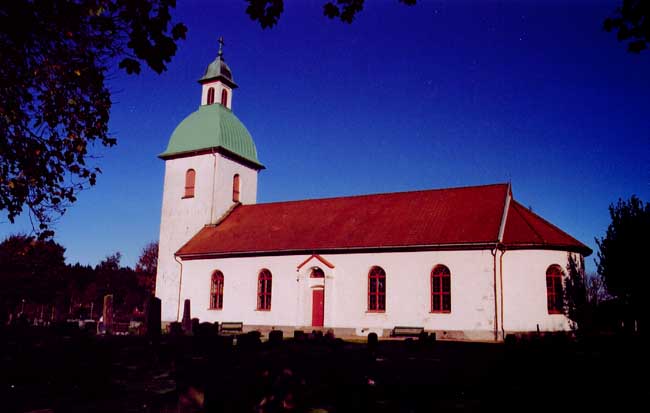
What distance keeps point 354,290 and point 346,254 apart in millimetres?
1964

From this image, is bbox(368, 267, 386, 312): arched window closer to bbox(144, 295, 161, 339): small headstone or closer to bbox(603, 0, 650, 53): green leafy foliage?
bbox(144, 295, 161, 339): small headstone

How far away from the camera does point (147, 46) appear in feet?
19.0

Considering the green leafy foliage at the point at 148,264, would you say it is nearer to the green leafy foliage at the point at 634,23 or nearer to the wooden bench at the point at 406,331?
the wooden bench at the point at 406,331

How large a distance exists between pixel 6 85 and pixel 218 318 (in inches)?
968

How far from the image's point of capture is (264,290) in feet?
98.2

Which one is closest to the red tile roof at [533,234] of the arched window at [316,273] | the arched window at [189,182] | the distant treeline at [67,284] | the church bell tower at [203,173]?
the arched window at [316,273]

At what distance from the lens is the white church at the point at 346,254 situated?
24.4 m

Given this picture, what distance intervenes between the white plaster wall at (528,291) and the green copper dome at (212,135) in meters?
20.4

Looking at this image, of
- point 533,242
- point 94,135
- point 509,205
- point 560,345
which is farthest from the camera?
point 509,205

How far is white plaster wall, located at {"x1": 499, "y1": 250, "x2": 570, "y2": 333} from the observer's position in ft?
78.0

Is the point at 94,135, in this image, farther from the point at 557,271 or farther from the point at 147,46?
the point at 557,271

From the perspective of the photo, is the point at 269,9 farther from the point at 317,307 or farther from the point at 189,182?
the point at 189,182

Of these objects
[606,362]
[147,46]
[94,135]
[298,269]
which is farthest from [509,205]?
[147,46]

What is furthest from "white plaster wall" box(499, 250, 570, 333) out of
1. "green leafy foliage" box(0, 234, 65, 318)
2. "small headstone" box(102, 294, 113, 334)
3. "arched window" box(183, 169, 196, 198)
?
"green leafy foliage" box(0, 234, 65, 318)
